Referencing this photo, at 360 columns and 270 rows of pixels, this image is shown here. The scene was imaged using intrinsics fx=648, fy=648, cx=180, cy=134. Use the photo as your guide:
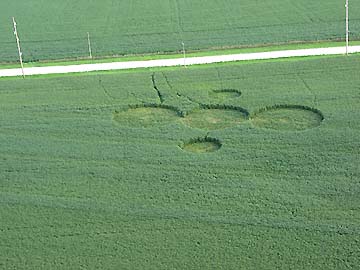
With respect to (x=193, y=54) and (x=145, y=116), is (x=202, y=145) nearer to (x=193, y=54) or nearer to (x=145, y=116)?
(x=145, y=116)

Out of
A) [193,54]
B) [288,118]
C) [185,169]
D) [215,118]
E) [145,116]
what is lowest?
[185,169]

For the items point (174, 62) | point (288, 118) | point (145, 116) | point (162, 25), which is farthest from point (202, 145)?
point (162, 25)

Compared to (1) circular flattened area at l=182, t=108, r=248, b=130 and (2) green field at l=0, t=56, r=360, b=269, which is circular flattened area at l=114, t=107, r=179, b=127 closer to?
(2) green field at l=0, t=56, r=360, b=269

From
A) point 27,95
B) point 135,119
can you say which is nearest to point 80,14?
point 27,95

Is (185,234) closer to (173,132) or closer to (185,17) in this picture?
(173,132)

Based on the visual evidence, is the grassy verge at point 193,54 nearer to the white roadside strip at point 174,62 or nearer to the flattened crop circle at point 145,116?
the white roadside strip at point 174,62

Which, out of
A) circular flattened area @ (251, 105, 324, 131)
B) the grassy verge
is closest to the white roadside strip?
the grassy verge
